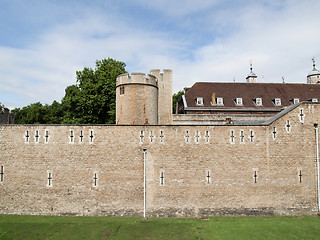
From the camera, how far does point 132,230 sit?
14.4 metres

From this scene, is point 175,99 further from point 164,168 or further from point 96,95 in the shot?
point 164,168

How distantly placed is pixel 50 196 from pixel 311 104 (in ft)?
60.3

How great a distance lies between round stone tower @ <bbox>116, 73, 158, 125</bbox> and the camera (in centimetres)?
2081

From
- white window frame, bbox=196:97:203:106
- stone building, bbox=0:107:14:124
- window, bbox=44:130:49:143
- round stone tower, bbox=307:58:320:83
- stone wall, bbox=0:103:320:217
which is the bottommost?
stone wall, bbox=0:103:320:217

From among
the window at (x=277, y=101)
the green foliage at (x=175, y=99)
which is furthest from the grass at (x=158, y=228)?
the green foliage at (x=175, y=99)

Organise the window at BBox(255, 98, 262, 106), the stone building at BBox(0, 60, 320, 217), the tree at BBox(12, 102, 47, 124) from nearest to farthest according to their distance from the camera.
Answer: the stone building at BBox(0, 60, 320, 217) → the window at BBox(255, 98, 262, 106) → the tree at BBox(12, 102, 47, 124)

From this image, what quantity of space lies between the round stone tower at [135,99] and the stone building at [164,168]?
3.62 m

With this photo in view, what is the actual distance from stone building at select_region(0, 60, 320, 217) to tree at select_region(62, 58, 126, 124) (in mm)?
12535

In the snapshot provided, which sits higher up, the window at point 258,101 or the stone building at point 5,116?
→ the window at point 258,101

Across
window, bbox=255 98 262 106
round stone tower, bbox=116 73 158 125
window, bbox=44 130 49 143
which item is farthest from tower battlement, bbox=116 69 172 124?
window, bbox=255 98 262 106

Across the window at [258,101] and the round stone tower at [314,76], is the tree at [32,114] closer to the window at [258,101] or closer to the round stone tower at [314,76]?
the window at [258,101]

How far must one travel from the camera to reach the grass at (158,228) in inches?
542

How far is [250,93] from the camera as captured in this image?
3064 cm

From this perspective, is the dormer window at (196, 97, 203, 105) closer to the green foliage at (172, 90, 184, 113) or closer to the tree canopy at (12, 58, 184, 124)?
the tree canopy at (12, 58, 184, 124)
